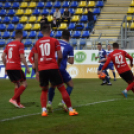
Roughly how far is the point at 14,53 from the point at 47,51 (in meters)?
2.06

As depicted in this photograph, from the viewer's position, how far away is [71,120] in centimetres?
614

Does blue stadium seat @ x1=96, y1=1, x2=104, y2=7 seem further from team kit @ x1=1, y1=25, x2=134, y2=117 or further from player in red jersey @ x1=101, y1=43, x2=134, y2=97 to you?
team kit @ x1=1, y1=25, x2=134, y2=117

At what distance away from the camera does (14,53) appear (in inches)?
320

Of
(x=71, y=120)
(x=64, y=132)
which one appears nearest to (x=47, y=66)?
(x=71, y=120)

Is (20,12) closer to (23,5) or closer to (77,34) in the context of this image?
(23,5)

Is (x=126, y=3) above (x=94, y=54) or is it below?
above

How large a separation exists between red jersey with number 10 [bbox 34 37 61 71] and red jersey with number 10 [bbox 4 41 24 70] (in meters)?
1.74

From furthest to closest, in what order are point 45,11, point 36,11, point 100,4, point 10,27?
point 36,11 → point 45,11 → point 100,4 → point 10,27

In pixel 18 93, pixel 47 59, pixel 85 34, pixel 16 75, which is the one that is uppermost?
pixel 47 59

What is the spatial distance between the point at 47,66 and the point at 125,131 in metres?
2.11

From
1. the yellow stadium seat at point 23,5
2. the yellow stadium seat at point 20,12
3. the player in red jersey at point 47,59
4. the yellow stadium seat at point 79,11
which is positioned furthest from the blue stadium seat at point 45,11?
the player in red jersey at point 47,59

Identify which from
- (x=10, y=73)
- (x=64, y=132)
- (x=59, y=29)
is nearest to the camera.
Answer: (x=64, y=132)

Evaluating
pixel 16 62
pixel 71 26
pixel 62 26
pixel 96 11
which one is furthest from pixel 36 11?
pixel 16 62

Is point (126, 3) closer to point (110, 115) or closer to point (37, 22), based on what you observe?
point (37, 22)
